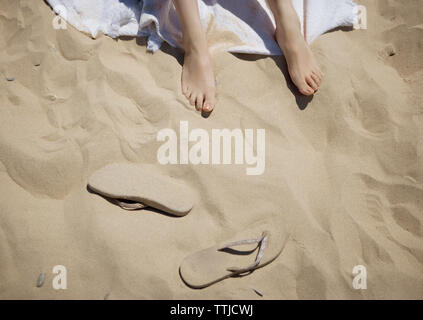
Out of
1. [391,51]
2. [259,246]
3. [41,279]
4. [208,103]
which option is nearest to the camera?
[41,279]

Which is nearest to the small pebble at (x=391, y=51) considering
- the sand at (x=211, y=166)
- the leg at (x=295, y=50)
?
the sand at (x=211, y=166)

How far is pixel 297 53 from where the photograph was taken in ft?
5.10

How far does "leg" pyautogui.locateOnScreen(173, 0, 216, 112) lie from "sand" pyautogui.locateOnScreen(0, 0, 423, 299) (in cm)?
6

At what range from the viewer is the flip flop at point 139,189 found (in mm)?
1228

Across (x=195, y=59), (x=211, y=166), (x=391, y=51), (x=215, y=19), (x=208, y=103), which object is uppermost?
(x=215, y=19)

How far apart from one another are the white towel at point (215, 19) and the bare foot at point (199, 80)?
5.6 inches

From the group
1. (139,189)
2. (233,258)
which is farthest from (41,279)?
(233,258)

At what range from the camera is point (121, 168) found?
1299mm

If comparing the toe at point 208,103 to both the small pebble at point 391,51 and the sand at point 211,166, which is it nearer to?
the sand at point 211,166

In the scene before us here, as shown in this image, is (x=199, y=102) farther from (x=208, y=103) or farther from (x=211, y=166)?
(x=211, y=166)

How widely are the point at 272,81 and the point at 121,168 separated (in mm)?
807

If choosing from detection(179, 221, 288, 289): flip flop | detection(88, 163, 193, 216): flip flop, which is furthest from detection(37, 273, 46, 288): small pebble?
detection(179, 221, 288, 289): flip flop

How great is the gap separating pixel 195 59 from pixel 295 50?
18.5 inches

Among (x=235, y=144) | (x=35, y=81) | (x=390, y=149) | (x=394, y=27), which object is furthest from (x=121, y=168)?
(x=394, y=27)
